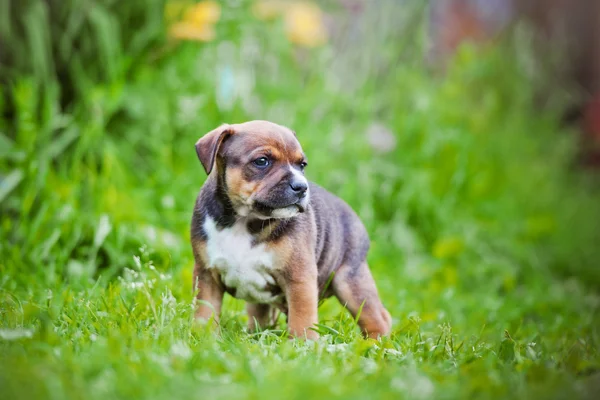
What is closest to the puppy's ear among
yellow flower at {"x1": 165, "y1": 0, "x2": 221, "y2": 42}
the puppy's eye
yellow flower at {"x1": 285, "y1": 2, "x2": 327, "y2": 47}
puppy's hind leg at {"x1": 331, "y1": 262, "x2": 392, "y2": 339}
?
the puppy's eye

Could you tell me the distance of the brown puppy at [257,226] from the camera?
345cm

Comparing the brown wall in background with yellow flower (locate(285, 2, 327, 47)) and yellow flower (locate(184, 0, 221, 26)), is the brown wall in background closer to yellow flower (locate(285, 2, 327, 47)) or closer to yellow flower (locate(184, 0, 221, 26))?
yellow flower (locate(285, 2, 327, 47))

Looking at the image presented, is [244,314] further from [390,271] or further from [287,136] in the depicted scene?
[390,271]

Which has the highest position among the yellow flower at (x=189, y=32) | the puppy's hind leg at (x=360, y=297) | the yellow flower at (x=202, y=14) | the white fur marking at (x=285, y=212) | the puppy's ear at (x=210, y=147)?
the yellow flower at (x=202, y=14)

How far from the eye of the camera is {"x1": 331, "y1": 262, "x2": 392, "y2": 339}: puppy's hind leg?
3.80 m

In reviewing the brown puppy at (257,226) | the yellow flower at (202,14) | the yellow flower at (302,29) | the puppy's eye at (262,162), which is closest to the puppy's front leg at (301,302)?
the brown puppy at (257,226)

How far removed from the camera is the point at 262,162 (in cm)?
347

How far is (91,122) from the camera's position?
5.64 m

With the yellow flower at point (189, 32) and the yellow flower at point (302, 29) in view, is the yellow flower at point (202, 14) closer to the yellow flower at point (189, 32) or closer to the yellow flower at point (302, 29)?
the yellow flower at point (189, 32)

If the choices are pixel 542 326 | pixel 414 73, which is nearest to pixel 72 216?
pixel 542 326

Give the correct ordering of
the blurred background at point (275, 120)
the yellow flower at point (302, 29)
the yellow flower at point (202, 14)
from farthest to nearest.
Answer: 1. the yellow flower at point (302, 29)
2. the yellow flower at point (202, 14)
3. the blurred background at point (275, 120)

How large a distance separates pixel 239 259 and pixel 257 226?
0.61 feet

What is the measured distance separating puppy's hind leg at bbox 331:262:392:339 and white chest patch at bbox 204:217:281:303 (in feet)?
1.39

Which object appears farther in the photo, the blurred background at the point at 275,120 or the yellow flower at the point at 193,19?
the yellow flower at the point at 193,19
